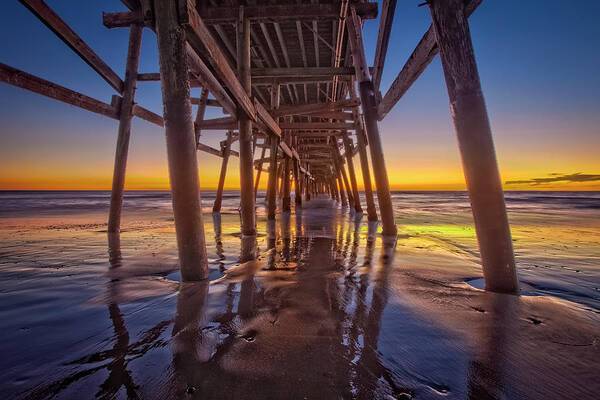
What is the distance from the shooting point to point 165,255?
143 inches

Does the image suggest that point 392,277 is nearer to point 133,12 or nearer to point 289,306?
point 289,306

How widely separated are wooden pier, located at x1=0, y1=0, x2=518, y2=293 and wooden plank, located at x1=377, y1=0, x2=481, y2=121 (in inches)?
0.6

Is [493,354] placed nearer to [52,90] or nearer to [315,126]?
[52,90]

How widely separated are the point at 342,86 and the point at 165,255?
822cm

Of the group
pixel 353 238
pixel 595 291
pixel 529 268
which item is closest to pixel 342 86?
pixel 353 238

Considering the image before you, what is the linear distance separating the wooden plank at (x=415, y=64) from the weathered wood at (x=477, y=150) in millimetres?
238

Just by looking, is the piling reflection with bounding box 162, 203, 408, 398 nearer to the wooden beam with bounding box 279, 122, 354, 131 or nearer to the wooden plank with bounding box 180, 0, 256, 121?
the wooden plank with bounding box 180, 0, 256, 121

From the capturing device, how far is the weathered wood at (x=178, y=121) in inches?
89.5

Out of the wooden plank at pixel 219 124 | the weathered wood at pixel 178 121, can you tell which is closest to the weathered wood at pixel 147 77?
the wooden plank at pixel 219 124

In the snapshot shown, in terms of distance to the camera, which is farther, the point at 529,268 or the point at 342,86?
the point at 342,86

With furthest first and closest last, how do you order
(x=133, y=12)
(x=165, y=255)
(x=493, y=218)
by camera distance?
1. (x=133, y=12)
2. (x=165, y=255)
3. (x=493, y=218)

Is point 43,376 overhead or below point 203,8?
below

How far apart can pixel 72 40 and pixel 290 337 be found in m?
5.25

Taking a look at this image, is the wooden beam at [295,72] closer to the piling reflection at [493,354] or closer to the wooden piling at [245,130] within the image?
the wooden piling at [245,130]
